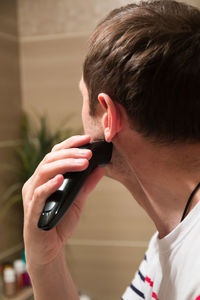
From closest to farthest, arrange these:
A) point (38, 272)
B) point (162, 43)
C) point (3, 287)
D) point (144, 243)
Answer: point (162, 43), point (38, 272), point (3, 287), point (144, 243)

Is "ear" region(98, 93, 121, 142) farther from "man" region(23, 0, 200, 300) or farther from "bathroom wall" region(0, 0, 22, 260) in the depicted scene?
"bathroom wall" region(0, 0, 22, 260)

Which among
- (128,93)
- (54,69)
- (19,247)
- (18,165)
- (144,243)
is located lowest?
(19,247)

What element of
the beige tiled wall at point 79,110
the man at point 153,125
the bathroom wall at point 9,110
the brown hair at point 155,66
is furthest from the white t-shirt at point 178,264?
the bathroom wall at point 9,110

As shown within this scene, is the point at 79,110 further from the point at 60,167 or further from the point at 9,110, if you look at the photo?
the point at 60,167

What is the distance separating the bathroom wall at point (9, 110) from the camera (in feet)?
5.96

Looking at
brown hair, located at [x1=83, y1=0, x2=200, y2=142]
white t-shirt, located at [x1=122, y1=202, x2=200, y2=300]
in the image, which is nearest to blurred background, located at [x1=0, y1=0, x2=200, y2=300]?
white t-shirt, located at [x1=122, y1=202, x2=200, y2=300]

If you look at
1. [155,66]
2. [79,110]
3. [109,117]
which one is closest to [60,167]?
[109,117]

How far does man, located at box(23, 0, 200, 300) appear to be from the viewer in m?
0.61

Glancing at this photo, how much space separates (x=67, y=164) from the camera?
638mm

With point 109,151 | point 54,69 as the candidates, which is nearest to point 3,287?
point 54,69

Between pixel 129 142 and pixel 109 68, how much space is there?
12 cm

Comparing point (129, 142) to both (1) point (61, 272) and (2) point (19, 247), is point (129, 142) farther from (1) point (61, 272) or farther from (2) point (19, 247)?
(2) point (19, 247)

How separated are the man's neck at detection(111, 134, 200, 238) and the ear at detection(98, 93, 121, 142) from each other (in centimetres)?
3

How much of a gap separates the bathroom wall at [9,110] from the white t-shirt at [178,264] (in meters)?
1.20
